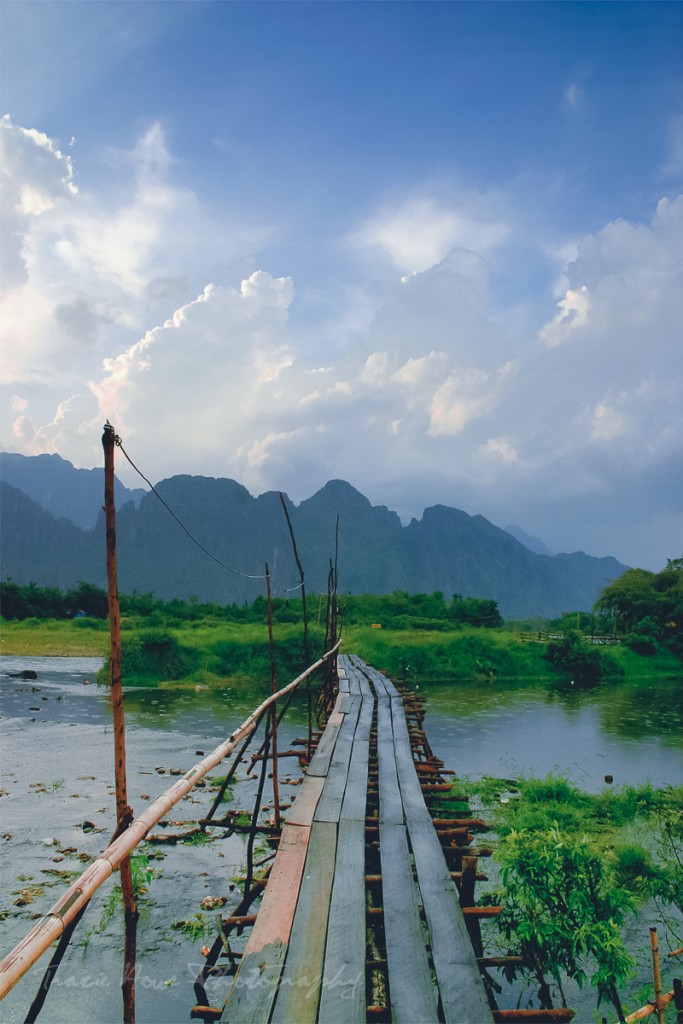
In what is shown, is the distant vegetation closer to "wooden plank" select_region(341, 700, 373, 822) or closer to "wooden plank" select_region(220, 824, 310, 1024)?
"wooden plank" select_region(341, 700, 373, 822)

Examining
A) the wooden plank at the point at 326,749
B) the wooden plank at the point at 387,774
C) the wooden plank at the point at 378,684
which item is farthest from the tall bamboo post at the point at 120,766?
the wooden plank at the point at 378,684

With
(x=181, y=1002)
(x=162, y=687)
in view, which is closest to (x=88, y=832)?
(x=181, y=1002)

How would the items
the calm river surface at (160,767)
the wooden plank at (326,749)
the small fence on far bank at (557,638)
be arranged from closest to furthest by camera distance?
1. the calm river surface at (160,767)
2. the wooden plank at (326,749)
3. the small fence on far bank at (557,638)

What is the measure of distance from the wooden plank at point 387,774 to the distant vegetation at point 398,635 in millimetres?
13075

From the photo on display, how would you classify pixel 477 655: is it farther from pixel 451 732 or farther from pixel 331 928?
pixel 331 928

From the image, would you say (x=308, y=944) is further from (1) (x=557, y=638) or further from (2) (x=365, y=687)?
(1) (x=557, y=638)

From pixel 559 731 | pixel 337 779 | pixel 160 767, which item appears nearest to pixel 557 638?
pixel 559 731

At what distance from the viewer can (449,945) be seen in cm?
321

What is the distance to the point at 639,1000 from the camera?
14.8ft

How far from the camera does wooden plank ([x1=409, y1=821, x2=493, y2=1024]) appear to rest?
274 centimetres

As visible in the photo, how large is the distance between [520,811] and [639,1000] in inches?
171

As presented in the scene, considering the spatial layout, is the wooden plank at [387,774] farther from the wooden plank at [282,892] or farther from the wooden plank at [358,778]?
the wooden plank at [282,892]

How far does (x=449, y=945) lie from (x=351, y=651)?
83.2 ft

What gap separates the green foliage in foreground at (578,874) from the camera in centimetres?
398
